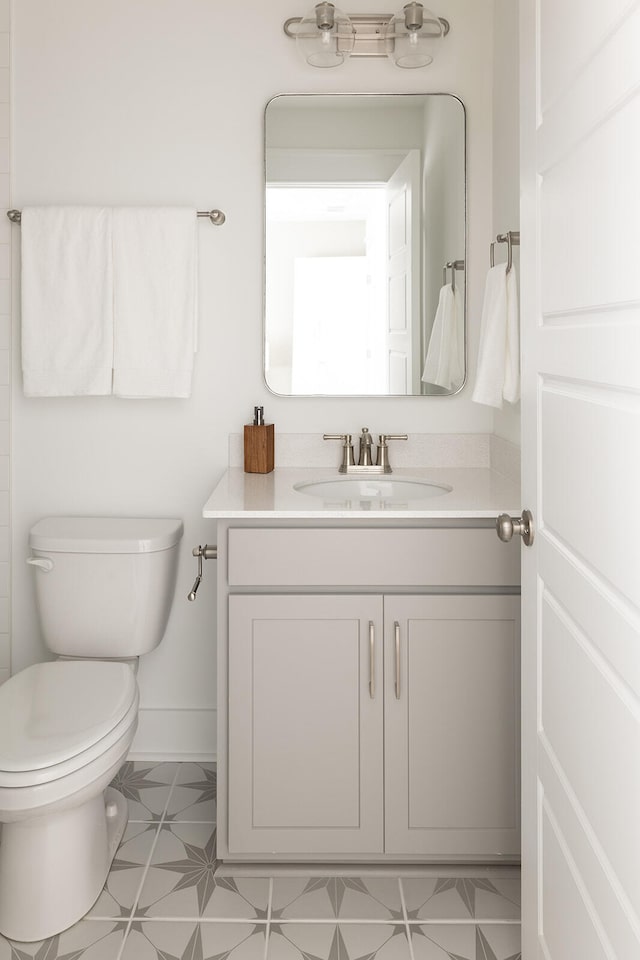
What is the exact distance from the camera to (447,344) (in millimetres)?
2512

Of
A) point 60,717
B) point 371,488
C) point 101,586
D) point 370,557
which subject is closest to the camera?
point 60,717

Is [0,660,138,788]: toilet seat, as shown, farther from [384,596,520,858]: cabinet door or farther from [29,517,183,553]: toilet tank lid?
[384,596,520,858]: cabinet door

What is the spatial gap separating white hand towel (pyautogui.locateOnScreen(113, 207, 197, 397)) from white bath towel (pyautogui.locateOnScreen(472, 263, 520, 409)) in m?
0.84

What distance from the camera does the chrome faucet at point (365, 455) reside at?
245cm

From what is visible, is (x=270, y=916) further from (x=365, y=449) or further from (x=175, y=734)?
(x=365, y=449)

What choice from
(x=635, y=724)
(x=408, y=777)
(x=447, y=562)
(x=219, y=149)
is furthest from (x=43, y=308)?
(x=635, y=724)

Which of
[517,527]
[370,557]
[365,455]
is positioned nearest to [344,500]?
[370,557]

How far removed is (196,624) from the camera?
262 cm

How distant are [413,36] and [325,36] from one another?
0.24 meters

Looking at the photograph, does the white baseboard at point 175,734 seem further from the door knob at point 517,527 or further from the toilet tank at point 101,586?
the door knob at point 517,527

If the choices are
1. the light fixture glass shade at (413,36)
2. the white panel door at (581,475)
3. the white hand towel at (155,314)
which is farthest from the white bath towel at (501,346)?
the white hand towel at (155,314)

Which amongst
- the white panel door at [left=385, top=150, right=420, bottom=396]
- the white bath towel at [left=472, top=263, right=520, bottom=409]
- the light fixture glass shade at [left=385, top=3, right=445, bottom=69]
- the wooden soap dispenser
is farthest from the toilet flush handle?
the light fixture glass shade at [left=385, top=3, right=445, bottom=69]

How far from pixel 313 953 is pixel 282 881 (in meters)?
0.27

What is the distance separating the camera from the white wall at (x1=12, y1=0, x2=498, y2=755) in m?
2.46
